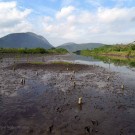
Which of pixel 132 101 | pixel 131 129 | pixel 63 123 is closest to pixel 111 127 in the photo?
pixel 131 129

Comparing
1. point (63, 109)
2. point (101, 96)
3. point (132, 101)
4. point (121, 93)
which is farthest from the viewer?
point (121, 93)

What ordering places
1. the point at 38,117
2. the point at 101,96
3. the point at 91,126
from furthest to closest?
the point at 101,96 < the point at 38,117 < the point at 91,126

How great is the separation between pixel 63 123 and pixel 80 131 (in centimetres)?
222

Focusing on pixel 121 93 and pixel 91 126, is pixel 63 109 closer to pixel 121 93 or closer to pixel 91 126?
pixel 91 126

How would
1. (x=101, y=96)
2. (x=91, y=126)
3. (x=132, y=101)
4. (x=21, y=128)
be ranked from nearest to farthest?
(x=21, y=128) < (x=91, y=126) < (x=132, y=101) < (x=101, y=96)

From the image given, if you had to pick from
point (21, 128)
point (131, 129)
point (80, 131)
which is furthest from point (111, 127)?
point (21, 128)

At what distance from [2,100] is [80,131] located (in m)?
12.3

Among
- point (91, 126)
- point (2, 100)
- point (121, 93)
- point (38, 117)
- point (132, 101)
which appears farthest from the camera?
point (121, 93)

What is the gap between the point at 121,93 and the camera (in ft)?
109

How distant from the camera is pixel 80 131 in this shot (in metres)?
18.9

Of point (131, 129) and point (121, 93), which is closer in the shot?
point (131, 129)

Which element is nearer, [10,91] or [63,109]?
[63,109]

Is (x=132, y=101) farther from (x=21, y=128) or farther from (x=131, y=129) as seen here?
(x=21, y=128)

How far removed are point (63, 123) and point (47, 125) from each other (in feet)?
5.29
